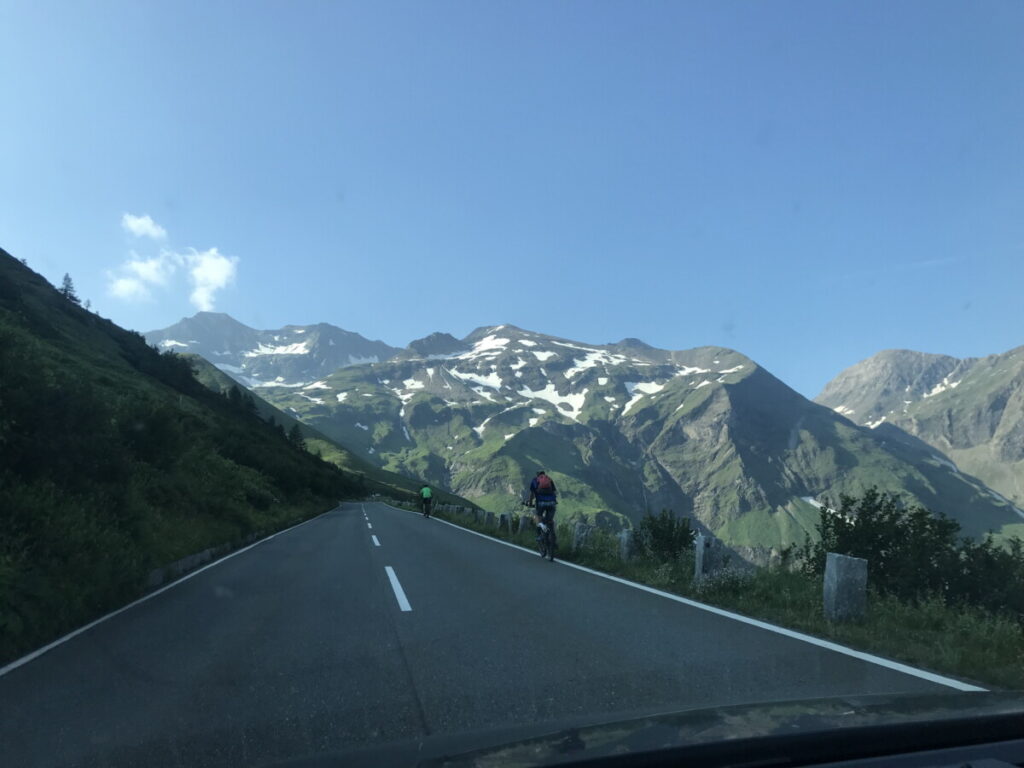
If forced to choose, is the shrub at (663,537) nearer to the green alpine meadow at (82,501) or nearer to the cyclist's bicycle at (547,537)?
the cyclist's bicycle at (547,537)

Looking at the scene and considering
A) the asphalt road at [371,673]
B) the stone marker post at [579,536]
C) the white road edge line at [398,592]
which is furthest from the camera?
the stone marker post at [579,536]

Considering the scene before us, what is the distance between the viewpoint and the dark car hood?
8.73 ft

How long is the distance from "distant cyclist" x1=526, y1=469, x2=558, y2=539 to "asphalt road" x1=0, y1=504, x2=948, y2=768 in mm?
5006

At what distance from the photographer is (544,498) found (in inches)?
597

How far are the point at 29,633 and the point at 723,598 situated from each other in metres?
8.63

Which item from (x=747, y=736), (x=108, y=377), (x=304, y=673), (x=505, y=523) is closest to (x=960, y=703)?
(x=747, y=736)

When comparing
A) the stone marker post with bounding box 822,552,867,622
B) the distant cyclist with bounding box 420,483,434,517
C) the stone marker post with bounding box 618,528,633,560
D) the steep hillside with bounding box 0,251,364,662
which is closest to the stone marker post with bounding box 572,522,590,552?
the stone marker post with bounding box 618,528,633,560

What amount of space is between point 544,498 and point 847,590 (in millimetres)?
8216

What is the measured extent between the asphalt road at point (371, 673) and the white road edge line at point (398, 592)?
0.13 meters

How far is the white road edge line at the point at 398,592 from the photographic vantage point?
9.02m

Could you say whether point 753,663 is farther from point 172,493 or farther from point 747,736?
point 172,493

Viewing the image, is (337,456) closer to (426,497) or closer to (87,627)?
(426,497)

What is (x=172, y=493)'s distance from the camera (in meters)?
17.4

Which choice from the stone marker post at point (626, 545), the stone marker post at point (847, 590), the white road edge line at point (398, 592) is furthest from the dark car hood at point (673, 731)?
the stone marker post at point (626, 545)
